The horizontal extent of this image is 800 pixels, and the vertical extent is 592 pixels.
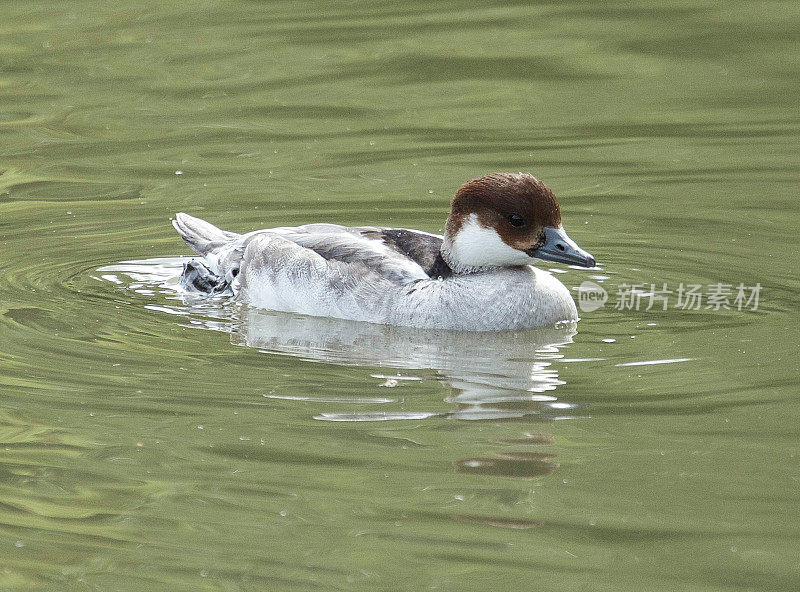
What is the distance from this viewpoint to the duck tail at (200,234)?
37.3 feet

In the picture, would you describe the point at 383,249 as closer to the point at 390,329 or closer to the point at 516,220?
the point at 390,329

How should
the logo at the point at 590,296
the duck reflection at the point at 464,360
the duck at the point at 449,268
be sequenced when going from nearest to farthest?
the duck reflection at the point at 464,360 < the duck at the point at 449,268 < the logo at the point at 590,296

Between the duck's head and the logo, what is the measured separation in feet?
2.29

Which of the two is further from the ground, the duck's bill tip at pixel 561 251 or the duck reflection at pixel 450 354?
the duck's bill tip at pixel 561 251

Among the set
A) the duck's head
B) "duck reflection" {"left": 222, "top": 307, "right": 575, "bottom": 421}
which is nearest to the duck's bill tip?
the duck's head

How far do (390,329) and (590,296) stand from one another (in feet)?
5.50

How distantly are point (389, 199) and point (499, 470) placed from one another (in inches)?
253

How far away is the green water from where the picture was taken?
630 cm

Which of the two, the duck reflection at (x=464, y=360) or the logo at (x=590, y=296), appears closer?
the duck reflection at (x=464, y=360)

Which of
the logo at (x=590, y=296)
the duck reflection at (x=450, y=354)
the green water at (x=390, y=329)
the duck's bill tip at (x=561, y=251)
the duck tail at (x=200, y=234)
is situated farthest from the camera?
the duck tail at (x=200, y=234)

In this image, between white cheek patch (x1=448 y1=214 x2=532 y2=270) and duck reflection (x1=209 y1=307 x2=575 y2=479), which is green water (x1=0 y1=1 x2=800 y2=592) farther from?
white cheek patch (x1=448 y1=214 x2=532 y2=270)

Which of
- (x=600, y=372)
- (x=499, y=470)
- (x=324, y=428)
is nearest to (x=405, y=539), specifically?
(x=499, y=470)

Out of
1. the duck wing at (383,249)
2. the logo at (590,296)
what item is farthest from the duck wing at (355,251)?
the logo at (590,296)

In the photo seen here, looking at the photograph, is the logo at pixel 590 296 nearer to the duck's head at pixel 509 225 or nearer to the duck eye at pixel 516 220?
the duck's head at pixel 509 225
